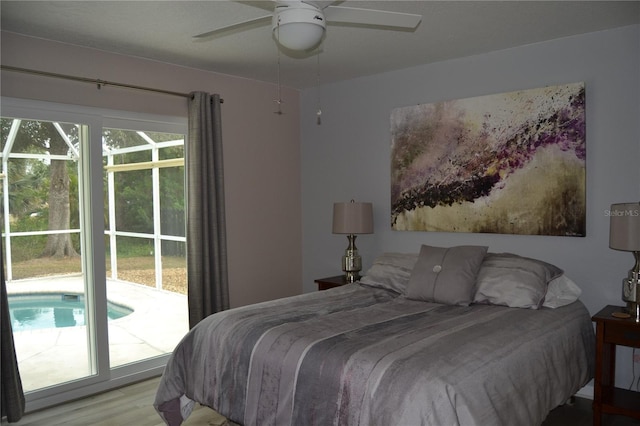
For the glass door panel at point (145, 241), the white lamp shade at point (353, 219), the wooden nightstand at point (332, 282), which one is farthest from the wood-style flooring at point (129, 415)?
the white lamp shade at point (353, 219)

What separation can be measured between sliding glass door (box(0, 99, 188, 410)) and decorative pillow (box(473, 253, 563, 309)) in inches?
98.1

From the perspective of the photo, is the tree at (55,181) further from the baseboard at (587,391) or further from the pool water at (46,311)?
the baseboard at (587,391)

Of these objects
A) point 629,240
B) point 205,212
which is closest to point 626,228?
point 629,240

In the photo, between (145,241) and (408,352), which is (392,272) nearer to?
(408,352)

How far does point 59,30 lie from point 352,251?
2753 mm

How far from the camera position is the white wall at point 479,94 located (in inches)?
130

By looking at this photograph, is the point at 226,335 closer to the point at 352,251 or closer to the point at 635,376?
the point at 352,251

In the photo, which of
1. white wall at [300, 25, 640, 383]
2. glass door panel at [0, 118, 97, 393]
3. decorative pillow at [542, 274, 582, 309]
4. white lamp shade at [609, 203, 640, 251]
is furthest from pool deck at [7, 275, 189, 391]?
white lamp shade at [609, 203, 640, 251]

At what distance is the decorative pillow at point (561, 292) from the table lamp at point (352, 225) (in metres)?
1.56

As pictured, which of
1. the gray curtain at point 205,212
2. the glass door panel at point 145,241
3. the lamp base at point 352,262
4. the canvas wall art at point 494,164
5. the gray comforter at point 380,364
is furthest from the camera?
the lamp base at point 352,262

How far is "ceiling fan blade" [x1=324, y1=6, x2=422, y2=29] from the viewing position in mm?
2195

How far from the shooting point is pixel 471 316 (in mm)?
2945

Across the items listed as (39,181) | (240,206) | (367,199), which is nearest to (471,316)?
(367,199)

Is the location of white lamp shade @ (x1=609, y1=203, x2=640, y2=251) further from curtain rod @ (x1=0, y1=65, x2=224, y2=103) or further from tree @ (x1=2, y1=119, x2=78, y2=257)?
tree @ (x1=2, y1=119, x2=78, y2=257)
